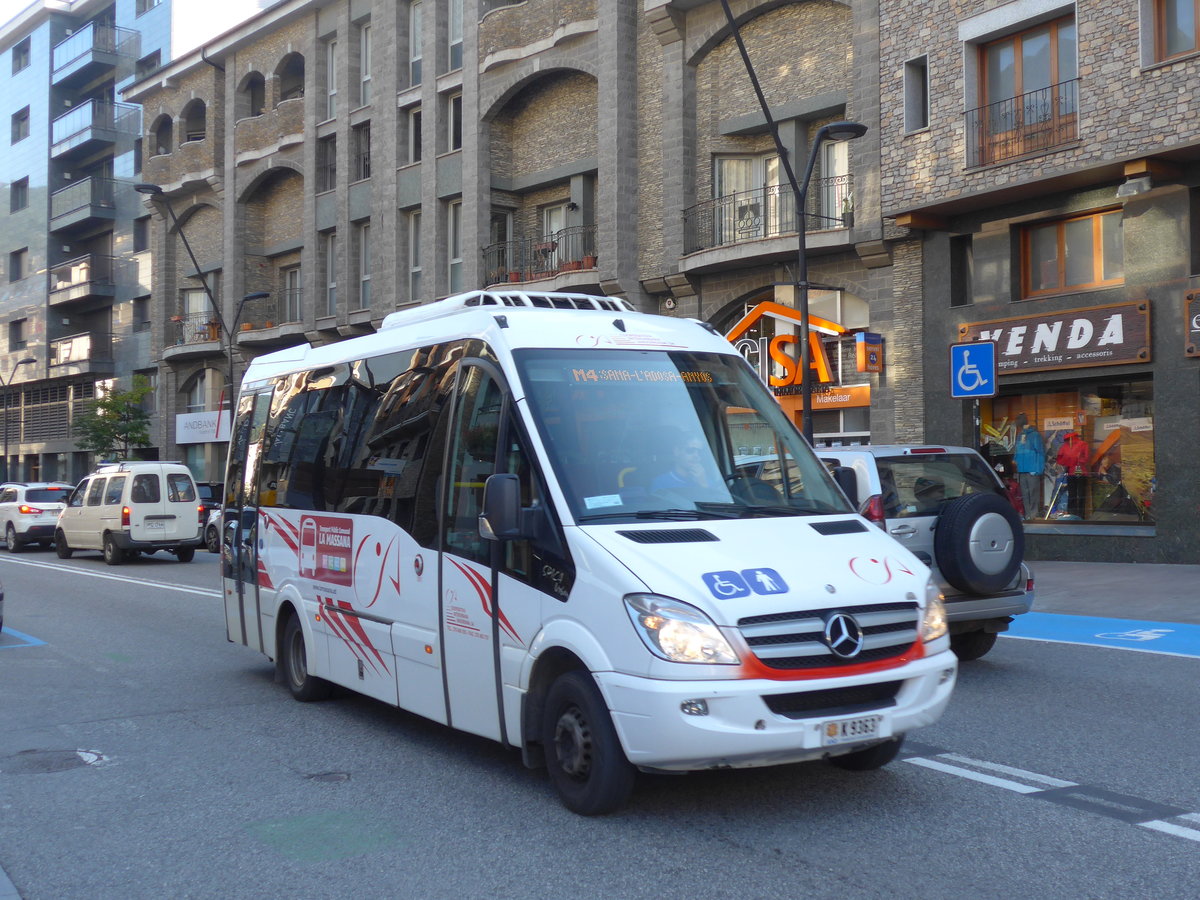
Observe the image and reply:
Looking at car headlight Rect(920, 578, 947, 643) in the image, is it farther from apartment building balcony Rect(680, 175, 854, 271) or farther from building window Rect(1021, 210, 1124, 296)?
apartment building balcony Rect(680, 175, 854, 271)

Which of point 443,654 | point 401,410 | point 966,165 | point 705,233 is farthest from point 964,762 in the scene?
point 705,233

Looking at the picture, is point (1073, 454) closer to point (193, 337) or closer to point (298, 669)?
point (298, 669)

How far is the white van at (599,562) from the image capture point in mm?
5223

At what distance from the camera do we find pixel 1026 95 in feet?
66.8

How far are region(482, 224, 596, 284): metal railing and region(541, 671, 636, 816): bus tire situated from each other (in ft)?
75.9

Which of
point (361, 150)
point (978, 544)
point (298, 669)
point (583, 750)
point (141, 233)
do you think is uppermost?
point (141, 233)

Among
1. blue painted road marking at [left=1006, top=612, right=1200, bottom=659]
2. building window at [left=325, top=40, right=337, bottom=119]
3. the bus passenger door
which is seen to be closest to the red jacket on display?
blue painted road marking at [left=1006, top=612, right=1200, bottom=659]

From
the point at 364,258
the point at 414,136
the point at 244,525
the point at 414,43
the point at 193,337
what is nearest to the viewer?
the point at 244,525

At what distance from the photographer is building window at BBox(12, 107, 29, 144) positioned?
60719 mm

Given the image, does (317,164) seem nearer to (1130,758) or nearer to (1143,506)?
(1143,506)

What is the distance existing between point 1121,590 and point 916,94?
33.7 ft

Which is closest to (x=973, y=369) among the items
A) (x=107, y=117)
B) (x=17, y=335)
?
(x=107, y=117)

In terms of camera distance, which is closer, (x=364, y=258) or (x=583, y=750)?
(x=583, y=750)

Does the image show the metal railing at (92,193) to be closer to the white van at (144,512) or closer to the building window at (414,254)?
the building window at (414,254)
